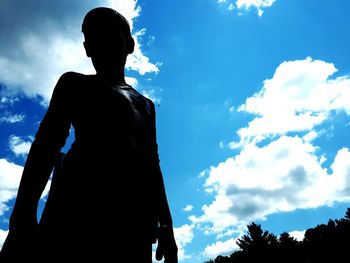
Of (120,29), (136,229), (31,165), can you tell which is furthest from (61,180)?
(120,29)

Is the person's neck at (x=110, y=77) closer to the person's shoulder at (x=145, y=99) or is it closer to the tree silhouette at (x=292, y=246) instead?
the person's shoulder at (x=145, y=99)

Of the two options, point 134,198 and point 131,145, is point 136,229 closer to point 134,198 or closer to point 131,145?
point 134,198

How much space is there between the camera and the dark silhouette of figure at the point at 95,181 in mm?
1841

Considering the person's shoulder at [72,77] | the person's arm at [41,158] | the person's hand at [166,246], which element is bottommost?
the person's hand at [166,246]

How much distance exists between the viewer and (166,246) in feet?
8.03

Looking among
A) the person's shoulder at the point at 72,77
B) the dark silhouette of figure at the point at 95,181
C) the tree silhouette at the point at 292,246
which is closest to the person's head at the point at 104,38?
the dark silhouette of figure at the point at 95,181

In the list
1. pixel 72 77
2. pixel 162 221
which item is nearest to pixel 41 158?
pixel 72 77

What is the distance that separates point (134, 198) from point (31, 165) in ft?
2.22

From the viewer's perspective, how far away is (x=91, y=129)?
2.19 metres

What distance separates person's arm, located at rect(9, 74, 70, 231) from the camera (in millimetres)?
1812

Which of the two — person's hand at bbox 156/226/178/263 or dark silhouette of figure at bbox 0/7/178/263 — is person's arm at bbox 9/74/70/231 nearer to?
dark silhouette of figure at bbox 0/7/178/263

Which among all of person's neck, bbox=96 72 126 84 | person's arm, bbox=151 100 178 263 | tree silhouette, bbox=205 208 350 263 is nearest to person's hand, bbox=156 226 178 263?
person's arm, bbox=151 100 178 263

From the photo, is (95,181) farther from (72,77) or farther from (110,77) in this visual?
(110,77)

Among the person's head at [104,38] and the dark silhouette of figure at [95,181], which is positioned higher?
the person's head at [104,38]
